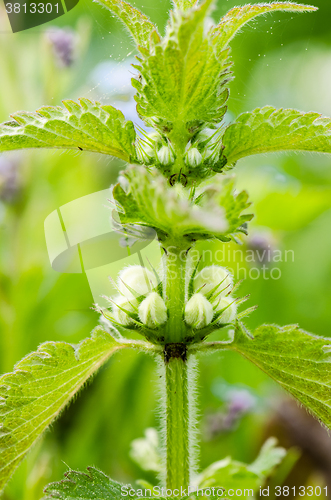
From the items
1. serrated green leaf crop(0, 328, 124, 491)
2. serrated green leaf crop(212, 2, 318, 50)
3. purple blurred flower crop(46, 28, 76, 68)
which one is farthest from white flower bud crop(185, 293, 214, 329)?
purple blurred flower crop(46, 28, 76, 68)

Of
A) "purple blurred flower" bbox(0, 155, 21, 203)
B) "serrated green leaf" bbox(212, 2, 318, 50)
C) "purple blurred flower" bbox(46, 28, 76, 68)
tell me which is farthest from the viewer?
"purple blurred flower" bbox(46, 28, 76, 68)

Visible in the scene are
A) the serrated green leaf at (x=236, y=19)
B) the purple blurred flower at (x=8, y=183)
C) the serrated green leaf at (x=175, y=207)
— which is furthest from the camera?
the purple blurred flower at (x=8, y=183)

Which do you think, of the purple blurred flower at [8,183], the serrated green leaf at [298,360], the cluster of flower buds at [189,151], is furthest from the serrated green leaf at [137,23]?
the purple blurred flower at [8,183]

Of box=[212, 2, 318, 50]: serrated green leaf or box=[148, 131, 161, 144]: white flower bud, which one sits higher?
box=[212, 2, 318, 50]: serrated green leaf

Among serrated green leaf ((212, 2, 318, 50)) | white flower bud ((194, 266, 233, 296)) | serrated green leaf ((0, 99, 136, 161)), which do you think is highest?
serrated green leaf ((212, 2, 318, 50))

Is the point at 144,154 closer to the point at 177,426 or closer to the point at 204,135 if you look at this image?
the point at 204,135

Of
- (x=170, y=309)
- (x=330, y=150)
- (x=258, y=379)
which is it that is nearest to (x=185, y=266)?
(x=170, y=309)

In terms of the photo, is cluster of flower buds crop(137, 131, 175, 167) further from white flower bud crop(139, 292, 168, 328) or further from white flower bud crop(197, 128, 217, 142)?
white flower bud crop(139, 292, 168, 328)

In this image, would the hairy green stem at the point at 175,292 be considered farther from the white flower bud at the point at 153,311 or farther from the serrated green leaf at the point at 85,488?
the serrated green leaf at the point at 85,488
